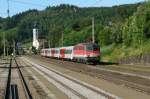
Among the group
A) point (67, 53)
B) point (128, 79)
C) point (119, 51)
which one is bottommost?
point (128, 79)

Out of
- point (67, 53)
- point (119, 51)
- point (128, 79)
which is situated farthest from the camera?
point (67, 53)

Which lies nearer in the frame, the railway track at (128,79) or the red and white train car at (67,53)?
the railway track at (128,79)

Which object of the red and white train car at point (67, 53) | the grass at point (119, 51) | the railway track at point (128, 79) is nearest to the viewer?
the railway track at point (128, 79)

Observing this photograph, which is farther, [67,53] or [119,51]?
[67,53]

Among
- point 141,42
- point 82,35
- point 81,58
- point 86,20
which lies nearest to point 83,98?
point 81,58

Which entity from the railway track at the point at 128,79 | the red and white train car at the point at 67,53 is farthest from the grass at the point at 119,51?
the railway track at the point at 128,79

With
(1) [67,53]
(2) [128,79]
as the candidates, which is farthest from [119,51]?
(2) [128,79]

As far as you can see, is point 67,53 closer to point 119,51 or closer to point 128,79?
point 119,51

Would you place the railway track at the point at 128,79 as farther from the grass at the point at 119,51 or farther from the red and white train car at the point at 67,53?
the red and white train car at the point at 67,53

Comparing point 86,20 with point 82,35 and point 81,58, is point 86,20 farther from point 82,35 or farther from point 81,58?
point 81,58

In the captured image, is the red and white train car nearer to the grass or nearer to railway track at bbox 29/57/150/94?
the grass

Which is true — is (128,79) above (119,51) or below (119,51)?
below

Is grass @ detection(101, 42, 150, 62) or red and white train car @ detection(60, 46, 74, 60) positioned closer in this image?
grass @ detection(101, 42, 150, 62)

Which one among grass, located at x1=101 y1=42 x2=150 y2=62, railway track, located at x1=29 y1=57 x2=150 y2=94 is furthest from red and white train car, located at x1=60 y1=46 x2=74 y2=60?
railway track, located at x1=29 y1=57 x2=150 y2=94
